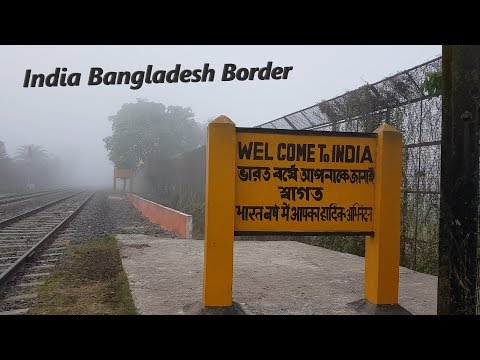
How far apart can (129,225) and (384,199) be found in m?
12.2

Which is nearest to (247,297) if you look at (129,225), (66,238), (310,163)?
(310,163)

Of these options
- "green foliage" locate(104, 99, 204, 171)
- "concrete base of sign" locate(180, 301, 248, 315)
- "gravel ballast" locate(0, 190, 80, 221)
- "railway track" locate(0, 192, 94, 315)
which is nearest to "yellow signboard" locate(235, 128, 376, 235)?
"concrete base of sign" locate(180, 301, 248, 315)

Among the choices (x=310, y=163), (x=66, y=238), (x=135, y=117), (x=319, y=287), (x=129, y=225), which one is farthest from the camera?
(x=135, y=117)

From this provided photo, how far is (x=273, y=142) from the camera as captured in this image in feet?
14.8

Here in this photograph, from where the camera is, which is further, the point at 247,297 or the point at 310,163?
the point at 247,297

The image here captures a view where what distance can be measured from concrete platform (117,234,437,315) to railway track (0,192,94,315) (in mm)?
1424

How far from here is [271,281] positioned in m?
6.38

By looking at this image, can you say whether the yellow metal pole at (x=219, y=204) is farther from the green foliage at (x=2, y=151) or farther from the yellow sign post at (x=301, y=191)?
the green foliage at (x=2, y=151)

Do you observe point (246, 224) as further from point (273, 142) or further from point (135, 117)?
point (135, 117)

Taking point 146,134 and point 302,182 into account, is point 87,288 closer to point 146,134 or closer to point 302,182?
point 302,182

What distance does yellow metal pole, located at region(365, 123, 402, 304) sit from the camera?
4598 millimetres

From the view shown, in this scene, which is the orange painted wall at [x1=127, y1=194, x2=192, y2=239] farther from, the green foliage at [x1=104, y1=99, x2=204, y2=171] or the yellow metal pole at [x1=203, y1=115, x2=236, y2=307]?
the green foliage at [x1=104, y1=99, x2=204, y2=171]

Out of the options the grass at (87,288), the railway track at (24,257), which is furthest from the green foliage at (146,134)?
the grass at (87,288)

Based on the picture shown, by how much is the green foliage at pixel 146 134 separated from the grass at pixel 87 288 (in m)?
36.1
